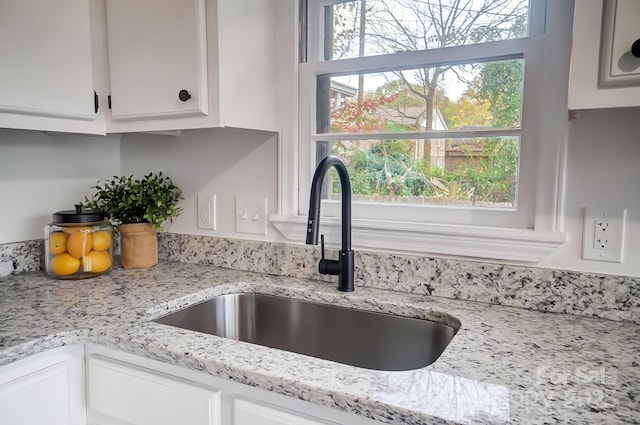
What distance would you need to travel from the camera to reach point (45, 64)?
47.8 inches

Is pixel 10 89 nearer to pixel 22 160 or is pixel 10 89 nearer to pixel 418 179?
pixel 22 160

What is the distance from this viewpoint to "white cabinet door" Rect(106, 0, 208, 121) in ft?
3.84

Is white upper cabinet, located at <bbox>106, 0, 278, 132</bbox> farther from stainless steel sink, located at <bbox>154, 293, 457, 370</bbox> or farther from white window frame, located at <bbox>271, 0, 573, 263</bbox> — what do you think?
stainless steel sink, located at <bbox>154, 293, 457, 370</bbox>

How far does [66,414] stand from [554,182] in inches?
50.0

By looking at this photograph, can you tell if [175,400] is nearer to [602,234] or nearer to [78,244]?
[78,244]

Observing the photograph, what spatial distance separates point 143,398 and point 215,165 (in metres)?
Answer: 0.86

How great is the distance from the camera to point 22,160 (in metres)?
1.44

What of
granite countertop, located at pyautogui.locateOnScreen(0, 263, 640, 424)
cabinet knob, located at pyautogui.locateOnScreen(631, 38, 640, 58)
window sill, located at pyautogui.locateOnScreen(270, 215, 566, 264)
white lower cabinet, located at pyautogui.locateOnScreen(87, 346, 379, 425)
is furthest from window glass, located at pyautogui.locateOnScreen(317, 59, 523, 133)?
white lower cabinet, located at pyautogui.locateOnScreen(87, 346, 379, 425)

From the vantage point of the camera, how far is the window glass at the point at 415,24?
3.76 feet

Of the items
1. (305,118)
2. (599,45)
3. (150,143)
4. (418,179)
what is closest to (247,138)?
(305,118)

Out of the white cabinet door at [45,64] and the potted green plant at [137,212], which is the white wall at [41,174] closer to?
the potted green plant at [137,212]

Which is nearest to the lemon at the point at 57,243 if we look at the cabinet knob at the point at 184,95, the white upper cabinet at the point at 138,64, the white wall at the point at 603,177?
the white upper cabinet at the point at 138,64

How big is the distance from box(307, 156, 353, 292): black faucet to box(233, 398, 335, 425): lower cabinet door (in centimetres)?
47

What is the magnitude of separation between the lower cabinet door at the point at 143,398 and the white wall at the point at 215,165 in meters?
0.64
